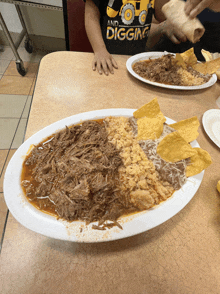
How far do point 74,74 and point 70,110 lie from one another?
0.48m

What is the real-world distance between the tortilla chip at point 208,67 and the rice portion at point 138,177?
3.96 ft

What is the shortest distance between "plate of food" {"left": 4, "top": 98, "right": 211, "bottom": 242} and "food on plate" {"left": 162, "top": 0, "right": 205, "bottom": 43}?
101 cm

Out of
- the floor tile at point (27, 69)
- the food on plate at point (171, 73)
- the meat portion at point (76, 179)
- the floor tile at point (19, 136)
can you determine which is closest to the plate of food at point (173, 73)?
the food on plate at point (171, 73)

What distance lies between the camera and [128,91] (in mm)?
1399

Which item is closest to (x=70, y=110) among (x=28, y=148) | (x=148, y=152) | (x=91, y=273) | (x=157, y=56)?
(x=28, y=148)

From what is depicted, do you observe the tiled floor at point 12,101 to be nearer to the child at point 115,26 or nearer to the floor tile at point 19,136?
the floor tile at point 19,136

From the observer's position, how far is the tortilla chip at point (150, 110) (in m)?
0.95

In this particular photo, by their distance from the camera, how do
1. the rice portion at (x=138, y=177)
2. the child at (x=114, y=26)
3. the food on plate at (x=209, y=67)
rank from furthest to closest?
1. the child at (x=114, y=26)
2. the food on plate at (x=209, y=67)
3. the rice portion at (x=138, y=177)

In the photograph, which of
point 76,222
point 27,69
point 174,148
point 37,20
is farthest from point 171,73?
point 37,20

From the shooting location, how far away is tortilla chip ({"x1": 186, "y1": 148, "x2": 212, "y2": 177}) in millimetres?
769

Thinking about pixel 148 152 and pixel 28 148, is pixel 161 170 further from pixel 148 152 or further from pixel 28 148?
pixel 28 148

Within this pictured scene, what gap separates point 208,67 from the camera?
153cm

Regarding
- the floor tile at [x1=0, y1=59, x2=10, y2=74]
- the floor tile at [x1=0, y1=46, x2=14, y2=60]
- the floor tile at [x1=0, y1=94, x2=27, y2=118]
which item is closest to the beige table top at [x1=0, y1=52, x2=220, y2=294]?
the floor tile at [x1=0, y1=94, x2=27, y2=118]

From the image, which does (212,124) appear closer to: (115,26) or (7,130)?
(115,26)
